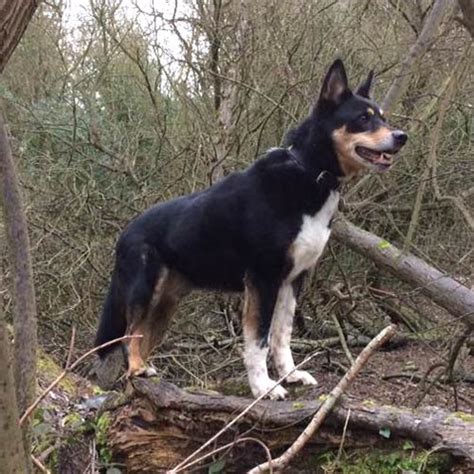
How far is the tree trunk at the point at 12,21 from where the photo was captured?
7.52 ft

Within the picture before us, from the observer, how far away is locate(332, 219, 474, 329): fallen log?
245 inches

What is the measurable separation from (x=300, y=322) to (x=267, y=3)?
11.0 feet

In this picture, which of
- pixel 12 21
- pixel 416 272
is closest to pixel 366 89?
pixel 416 272

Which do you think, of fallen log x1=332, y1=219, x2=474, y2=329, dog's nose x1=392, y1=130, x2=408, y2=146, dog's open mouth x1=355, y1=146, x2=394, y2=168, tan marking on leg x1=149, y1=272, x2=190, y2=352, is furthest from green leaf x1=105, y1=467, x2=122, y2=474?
fallen log x1=332, y1=219, x2=474, y2=329

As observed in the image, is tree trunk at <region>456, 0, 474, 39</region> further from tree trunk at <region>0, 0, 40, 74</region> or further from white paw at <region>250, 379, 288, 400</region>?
tree trunk at <region>0, 0, 40, 74</region>

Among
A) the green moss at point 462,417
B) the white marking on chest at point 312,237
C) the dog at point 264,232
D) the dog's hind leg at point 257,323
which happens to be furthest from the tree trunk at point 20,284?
the white marking on chest at point 312,237

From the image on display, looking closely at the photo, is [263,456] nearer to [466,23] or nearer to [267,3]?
[466,23]

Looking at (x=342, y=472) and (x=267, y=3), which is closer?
(x=342, y=472)

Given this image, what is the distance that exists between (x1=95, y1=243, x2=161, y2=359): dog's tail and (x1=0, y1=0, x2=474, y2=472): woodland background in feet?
8.54

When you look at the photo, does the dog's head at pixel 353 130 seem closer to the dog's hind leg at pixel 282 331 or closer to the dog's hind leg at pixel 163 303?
the dog's hind leg at pixel 282 331

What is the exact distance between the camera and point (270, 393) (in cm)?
430

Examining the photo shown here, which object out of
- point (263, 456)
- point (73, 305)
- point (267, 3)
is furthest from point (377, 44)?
point (263, 456)

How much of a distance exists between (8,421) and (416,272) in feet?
17.0

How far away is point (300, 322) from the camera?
8.58 meters
